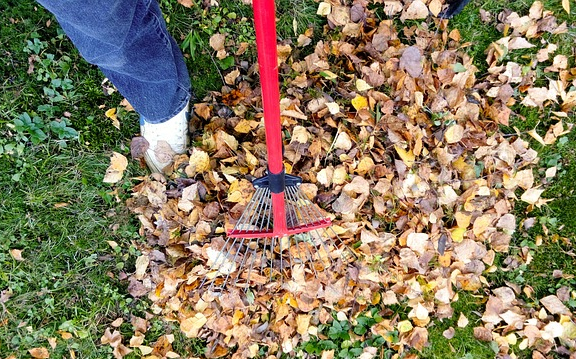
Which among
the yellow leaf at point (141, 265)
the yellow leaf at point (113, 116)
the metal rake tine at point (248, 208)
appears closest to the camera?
the metal rake tine at point (248, 208)

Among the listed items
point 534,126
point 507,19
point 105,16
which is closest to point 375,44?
point 507,19

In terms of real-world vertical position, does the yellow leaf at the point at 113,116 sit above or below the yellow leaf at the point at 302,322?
above

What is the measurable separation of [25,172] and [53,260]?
347 millimetres

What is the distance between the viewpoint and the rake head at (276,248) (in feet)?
4.79

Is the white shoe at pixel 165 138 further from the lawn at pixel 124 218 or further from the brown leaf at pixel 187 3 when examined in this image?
the brown leaf at pixel 187 3

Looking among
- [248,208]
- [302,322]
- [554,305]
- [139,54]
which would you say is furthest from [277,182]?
[554,305]

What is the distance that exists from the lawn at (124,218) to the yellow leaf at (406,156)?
275 mm

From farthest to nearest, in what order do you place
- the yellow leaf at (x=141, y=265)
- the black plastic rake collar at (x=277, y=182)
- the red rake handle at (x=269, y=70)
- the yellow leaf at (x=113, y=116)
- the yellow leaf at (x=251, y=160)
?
1. the yellow leaf at (x=113, y=116)
2. the yellow leaf at (x=141, y=265)
3. the yellow leaf at (x=251, y=160)
4. the black plastic rake collar at (x=277, y=182)
5. the red rake handle at (x=269, y=70)

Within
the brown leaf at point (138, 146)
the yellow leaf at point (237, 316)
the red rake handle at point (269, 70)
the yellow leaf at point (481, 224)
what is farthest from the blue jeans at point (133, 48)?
the yellow leaf at point (481, 224)

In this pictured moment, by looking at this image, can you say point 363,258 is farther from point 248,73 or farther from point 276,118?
point 248,73

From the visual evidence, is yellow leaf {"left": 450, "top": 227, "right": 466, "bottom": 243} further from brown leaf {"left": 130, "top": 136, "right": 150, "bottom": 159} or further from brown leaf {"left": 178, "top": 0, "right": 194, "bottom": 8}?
brown leaf {"left": 178, "top": 0, "right": 194, "bottom": 8}

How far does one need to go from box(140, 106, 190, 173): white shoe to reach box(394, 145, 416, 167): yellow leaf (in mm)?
741

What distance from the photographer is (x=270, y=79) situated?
1000 millimetres

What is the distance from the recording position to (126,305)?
1.72 metres
